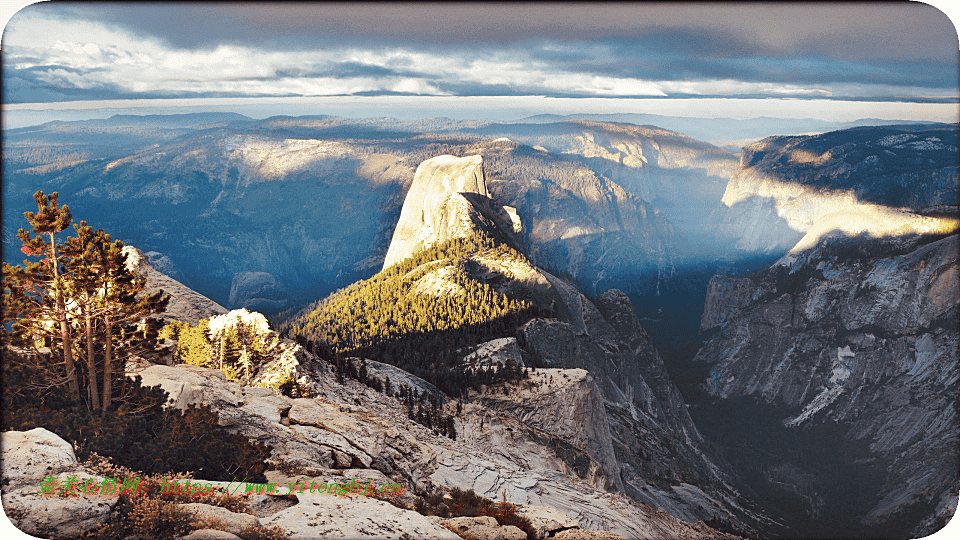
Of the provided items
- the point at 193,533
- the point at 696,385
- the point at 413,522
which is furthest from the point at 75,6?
the point at 696,385

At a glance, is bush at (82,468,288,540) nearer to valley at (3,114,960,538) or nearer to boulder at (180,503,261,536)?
boulder at (180,503,261,536)

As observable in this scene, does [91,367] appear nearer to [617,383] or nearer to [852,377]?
[617,383]

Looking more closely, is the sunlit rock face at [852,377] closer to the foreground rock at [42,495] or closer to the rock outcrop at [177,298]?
the rock outcrop at [177,298]

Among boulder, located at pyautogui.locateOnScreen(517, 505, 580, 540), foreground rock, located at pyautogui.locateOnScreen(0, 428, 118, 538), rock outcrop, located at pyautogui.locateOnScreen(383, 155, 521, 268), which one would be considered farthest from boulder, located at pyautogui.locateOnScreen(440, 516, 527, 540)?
rock outcrop, located at pyautogui.locateOnScreen(383, 155, 521, 268)

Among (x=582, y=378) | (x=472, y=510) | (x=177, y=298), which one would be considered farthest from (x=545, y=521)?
(x=177, y=298)

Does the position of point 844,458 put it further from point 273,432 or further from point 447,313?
point 273,432

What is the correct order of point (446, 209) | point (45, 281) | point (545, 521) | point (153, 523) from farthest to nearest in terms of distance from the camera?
point (446, 209) < point (545, 521) < point (45, 281) < point (153, 523)

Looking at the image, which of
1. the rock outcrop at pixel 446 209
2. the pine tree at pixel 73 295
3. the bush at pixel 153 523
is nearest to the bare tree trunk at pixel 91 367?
the pine tree at pixel 73 295

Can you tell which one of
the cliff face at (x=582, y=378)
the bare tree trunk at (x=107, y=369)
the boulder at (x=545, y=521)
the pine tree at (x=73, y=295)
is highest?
the pine tree at (x=73, y=295)

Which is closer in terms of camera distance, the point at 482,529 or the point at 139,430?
the point at 482,529
